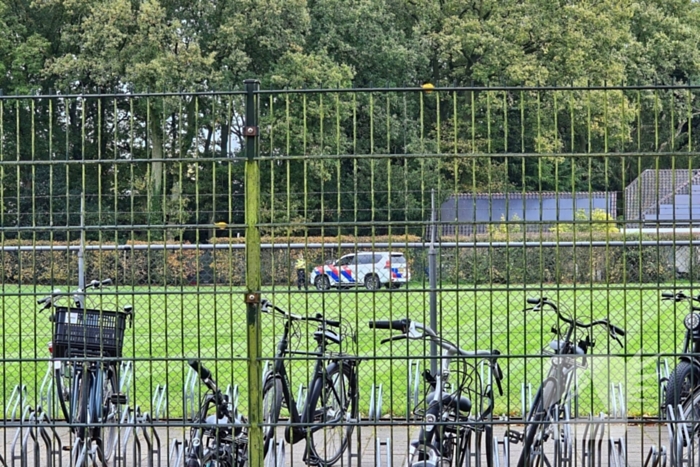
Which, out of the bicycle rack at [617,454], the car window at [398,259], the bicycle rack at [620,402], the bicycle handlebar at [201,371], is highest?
the car window at [398,259]

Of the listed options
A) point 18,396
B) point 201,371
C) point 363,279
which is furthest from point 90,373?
point 363,279

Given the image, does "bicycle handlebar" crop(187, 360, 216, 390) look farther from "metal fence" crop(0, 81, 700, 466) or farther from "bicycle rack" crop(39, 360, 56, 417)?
"bicycle rack" crop(39, 360, 56, 417)

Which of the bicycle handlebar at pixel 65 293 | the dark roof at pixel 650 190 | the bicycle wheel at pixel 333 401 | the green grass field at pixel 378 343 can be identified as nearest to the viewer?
the bicycle handlebar at pixel 65 293

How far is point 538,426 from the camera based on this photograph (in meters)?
5.26

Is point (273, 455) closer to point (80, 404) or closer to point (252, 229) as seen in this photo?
point (80, 404)

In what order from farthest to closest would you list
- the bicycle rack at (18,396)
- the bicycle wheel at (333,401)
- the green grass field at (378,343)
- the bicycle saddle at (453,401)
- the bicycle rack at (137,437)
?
1. the green grass field at (378,343)
2. the bicycle wheel at (333,401)
3. the bicycle saddle at (453,401)
4. the bicycle rack at (18,396)
5. the bicycle rack at (137,437)

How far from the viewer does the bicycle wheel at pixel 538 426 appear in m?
5.02

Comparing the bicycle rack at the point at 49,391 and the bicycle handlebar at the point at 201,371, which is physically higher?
the bicycle handlebar at the point at 201,371

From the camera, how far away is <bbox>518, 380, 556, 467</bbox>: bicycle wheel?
16.5ft

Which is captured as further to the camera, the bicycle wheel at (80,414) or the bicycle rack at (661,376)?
the bicycle wheel at (80,414)

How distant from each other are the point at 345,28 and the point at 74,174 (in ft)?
69.8

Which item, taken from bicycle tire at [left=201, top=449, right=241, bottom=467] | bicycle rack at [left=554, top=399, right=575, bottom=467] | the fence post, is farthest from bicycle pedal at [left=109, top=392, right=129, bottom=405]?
bicycle rack at [left=554, top=399, right=575, bottom=467]

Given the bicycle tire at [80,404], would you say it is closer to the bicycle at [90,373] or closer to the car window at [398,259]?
the bicycle at [90,373]

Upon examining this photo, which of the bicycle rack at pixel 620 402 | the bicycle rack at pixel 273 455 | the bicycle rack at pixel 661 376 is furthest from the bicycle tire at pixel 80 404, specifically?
the bicycle rack at pixel 661 376
